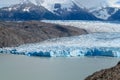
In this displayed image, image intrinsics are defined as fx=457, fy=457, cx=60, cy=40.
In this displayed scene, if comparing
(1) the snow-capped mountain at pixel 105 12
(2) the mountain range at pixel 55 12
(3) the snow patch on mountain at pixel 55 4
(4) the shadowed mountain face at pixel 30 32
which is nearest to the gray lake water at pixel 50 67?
(4) the shadowed mountain face at pixel 30 32

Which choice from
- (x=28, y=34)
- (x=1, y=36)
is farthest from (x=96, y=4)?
(x=1, y=36)

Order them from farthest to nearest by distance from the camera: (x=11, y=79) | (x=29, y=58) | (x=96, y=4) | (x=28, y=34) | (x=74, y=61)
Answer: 1. (x=96, y=4)
2. (x=28, y=34)
3. (x=29, y=58)
4. (x=74, y=61)
5. (x=11, y=79)

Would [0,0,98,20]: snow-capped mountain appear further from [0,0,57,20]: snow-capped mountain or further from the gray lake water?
the gray lake water

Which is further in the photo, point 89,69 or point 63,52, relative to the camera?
point 63,52

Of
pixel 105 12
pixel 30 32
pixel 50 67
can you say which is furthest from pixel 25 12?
pixel 50 67

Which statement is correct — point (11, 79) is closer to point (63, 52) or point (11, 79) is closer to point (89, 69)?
point (89, 69)

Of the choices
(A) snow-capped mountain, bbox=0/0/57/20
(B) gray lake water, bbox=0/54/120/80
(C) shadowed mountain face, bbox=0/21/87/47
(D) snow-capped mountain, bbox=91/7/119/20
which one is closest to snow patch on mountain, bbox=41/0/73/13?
(A) snow-capped mountain, bbox=0/0/57/20

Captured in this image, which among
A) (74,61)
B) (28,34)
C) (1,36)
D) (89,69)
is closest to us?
(89,69)
